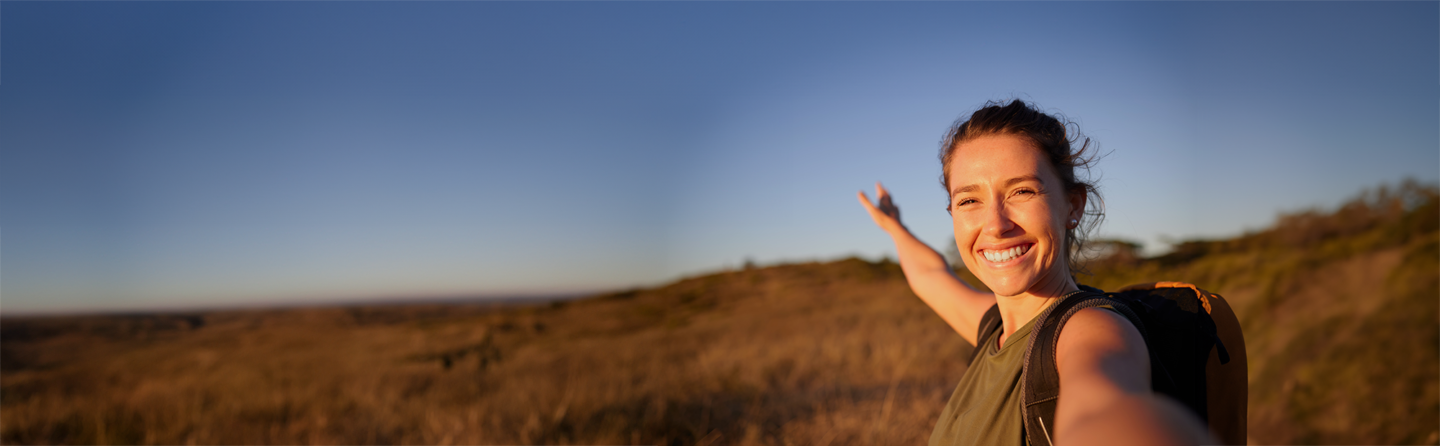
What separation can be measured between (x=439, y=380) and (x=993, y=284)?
5.72 m


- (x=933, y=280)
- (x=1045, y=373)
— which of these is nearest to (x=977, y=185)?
(x=1045, y=373)

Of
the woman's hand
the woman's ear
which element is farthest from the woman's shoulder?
the woman's hand

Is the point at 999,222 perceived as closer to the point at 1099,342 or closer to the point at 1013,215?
the point at 1013,215

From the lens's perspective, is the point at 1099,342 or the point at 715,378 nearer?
the point at 1099,342

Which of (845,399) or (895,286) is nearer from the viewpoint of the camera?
(845,399)

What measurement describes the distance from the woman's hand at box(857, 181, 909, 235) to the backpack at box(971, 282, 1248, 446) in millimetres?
1499

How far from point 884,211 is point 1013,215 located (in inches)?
64.1

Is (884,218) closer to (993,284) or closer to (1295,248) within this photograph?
(993,284)

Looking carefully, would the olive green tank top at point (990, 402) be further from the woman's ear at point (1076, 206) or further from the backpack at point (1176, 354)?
the woman's ear at point (1076, 206)

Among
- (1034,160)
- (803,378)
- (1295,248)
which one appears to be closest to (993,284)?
(1034,160)

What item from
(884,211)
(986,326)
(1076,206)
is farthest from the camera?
(884,211)

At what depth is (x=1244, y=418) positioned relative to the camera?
4.78 ft

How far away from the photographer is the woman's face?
4.92 feet

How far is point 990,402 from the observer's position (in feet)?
4.82
